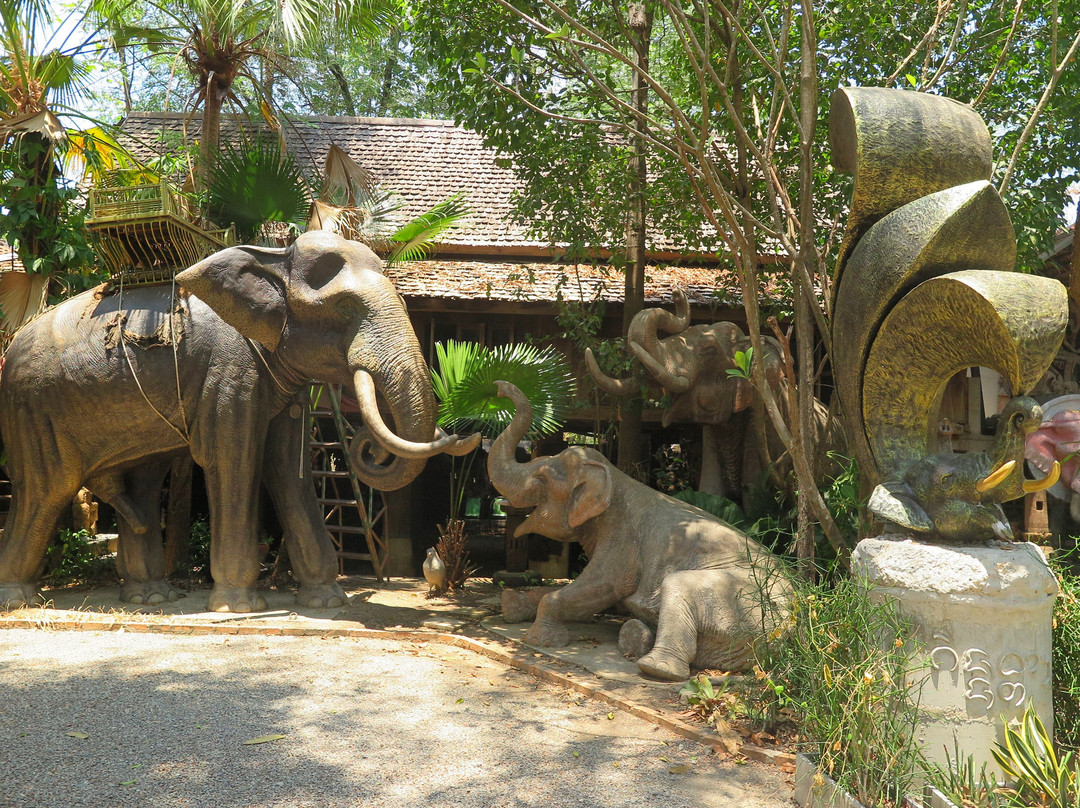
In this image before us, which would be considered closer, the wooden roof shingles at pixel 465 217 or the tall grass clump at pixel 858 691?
the tall grass clump at pixel 858 691

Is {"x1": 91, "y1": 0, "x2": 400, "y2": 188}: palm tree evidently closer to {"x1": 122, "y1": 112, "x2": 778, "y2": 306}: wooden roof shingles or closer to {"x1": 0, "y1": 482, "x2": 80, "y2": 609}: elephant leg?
{"x1": 122, "y1": 112, "x2": 778, "y2": 306}: wooden roof shingles

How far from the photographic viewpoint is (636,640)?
5641 millimetres

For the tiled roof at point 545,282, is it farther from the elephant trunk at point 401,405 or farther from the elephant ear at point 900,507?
the elephant ear at point 900,507

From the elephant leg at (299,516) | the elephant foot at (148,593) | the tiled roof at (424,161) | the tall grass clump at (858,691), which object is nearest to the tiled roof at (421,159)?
the tiled roof at (424,161)

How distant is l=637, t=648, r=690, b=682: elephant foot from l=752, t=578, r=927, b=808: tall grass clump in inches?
40.4

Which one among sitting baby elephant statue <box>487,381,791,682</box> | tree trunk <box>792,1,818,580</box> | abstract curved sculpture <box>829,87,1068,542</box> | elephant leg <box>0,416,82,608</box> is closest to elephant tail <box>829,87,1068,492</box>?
abstract curved sculpture <box>829,87,1068,542</box>

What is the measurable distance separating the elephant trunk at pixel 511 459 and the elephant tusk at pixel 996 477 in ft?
10.0

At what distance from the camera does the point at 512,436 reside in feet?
20.3

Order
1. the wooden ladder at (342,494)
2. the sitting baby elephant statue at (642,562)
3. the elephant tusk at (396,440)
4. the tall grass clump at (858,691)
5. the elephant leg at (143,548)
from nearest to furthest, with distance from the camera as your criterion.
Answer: the tall grass clump at (858,691) < the sitting baby elephant statue at (642,562) < the elephant tusk at (396,440) < the elephant leg at (143,548) < the wooden ladder at (342,494)

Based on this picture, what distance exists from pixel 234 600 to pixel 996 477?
16.4ft

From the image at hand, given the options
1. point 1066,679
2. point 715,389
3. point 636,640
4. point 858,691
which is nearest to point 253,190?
point 715,389

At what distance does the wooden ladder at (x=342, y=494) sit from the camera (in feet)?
26.2

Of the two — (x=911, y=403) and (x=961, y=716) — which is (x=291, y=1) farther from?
(x=961, y=716)

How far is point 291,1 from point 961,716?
8879 mm
